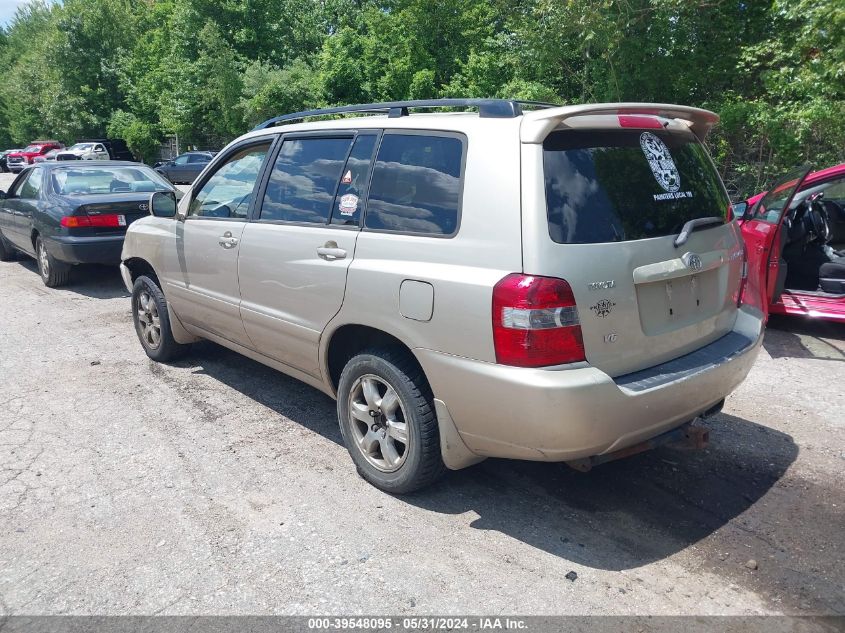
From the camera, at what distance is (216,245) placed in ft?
15.6

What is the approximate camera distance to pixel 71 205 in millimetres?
8586

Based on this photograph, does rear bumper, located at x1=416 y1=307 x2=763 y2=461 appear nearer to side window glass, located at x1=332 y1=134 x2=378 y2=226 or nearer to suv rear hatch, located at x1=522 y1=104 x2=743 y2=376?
suv rear hatch, located at x1=522 y1=104 x2=743 y2=376

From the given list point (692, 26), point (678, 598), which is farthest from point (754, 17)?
point (678, 598)

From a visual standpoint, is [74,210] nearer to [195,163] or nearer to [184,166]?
[184,166]

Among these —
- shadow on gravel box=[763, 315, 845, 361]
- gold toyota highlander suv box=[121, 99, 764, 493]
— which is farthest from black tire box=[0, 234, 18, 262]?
shadow on gravel box=[763, 315, 845, 361]

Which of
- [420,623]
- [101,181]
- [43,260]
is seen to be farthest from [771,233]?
[43,260]

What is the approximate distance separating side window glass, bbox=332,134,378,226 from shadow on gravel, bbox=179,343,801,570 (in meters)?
1.50

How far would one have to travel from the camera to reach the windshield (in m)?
9.21

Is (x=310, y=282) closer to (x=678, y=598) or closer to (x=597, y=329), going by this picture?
(x=597, y=329)

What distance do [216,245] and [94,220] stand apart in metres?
4.75

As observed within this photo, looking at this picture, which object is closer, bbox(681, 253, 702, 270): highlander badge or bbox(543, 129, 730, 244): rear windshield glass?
bbox(543, 129, 730, 244): rear windshield glass

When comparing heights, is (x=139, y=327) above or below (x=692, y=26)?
below

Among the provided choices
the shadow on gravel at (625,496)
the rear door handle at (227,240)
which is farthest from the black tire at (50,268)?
the shadow on gravel at (625,496)

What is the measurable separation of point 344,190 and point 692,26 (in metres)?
12.8
